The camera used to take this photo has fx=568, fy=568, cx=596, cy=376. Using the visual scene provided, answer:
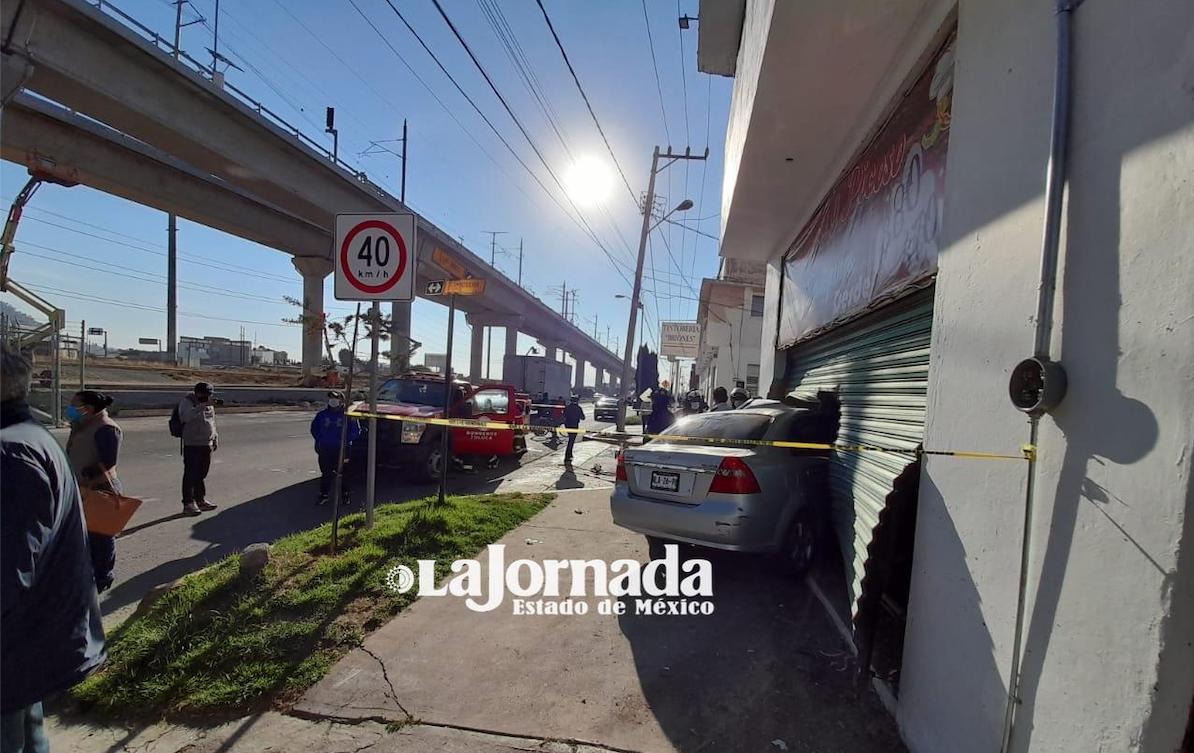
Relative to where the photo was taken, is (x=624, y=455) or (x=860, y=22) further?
(x=624, y=455)

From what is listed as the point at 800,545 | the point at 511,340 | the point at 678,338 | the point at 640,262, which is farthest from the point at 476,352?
the point at 800,545

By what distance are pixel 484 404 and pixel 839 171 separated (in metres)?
7.32

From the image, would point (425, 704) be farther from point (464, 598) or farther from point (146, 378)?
point (146, 378)

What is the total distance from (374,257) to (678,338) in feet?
130

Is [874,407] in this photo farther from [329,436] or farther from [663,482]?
[329,436]

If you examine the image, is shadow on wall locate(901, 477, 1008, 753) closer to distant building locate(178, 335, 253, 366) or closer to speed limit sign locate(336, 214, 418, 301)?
speed limit sign locate(336, 214, 418, 301)

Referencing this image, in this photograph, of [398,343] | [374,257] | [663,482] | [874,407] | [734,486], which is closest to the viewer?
[874,407]

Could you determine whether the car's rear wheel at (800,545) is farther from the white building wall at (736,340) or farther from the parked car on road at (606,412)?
the parked car on road at (606,412)

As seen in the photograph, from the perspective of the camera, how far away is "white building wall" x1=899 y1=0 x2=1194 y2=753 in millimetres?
1571

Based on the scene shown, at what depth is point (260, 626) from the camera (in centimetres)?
366

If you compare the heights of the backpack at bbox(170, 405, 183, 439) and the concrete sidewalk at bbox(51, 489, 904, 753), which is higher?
the backpack at bbox(170, 405, 183, 439)

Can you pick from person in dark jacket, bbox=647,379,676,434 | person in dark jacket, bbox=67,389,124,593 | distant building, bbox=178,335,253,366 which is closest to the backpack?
person in dark jacket, bbox=67,389,124,593

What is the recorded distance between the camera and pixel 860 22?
3.95 m

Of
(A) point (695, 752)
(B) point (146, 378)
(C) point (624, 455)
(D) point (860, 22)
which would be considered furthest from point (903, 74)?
(B) point (146, 378)
